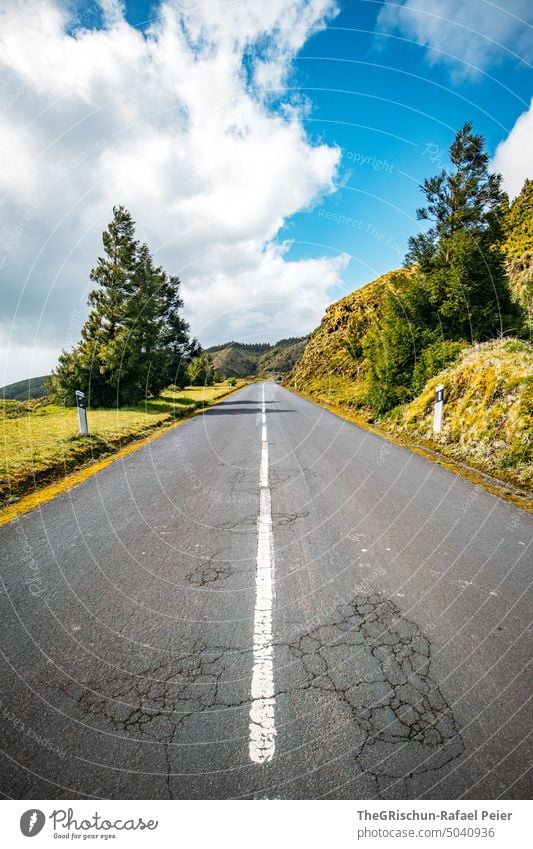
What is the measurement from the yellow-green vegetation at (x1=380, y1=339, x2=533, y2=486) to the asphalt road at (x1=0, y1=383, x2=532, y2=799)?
69.4 inches

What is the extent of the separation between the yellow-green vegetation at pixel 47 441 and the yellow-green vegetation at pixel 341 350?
12884mm

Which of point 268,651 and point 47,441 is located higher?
point 47,441

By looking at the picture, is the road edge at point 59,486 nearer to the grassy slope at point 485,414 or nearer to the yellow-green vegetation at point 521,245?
the grassy slope at point 485,414

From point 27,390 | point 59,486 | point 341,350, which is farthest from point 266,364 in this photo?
point 59,486

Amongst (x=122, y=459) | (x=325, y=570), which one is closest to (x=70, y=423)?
(x=122, y=459)

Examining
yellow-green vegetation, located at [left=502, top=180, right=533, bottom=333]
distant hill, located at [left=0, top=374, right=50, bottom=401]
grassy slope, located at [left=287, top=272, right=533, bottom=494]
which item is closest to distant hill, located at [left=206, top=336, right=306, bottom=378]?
distant hill, located at [left=0, top=374, right=50, bottom=401]

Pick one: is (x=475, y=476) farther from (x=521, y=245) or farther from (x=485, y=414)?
(x=521, y=245)

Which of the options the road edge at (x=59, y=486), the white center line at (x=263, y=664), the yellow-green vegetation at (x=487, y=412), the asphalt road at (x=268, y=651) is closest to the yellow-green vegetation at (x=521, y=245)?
the yellow-green vegetation at (x=487, y=412)

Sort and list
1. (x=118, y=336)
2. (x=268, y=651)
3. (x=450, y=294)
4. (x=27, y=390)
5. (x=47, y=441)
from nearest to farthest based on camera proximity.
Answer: (x=268, y=651) < (x=47, y=441) < (x=450, y=294) < (x=118, y=336) < (x=27, y=390)

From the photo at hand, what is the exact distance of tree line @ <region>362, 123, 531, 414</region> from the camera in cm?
1130

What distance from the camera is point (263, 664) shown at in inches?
90.8

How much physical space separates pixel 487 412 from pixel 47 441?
9781 millimetres

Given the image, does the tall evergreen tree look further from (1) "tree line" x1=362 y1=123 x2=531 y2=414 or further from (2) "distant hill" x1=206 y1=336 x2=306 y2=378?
(2) "distant hill" x1=206 y1=336 x2=306 y2=378

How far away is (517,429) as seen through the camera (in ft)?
21.0
